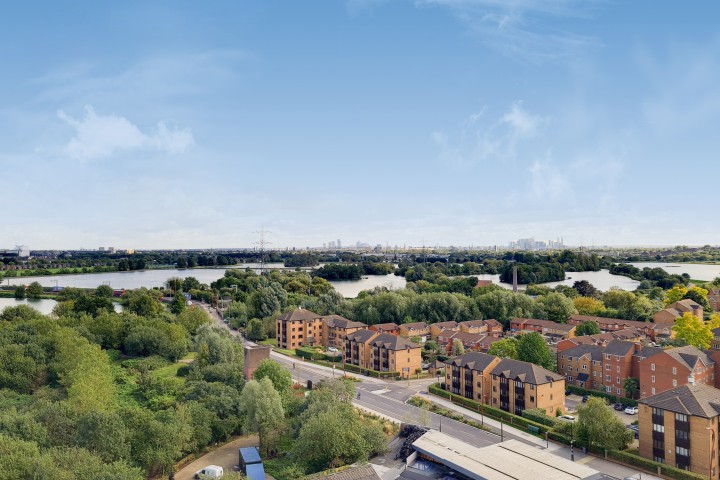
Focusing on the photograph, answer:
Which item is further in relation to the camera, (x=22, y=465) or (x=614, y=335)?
(x=614, y=335)

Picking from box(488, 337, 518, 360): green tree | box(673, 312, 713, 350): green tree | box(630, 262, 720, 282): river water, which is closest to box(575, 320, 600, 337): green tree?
box(673, 312, 713, 350): green tree

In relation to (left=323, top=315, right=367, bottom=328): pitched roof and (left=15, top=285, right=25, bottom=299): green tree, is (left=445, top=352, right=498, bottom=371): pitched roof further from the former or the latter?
(left=15, top=285, right=25, bottom=299): green tree

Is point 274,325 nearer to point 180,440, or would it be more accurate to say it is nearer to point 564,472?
point 180,440

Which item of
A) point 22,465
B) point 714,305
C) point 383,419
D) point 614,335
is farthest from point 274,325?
point 714,305

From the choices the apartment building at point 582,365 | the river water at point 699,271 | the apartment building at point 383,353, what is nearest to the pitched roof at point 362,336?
the apartment building at point 383,353

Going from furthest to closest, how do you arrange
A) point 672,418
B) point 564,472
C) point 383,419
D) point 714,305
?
point 714,305, point 383,419, point 672,418, point 564,472

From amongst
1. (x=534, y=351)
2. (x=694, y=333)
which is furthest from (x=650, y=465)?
(x=694, y=333)
